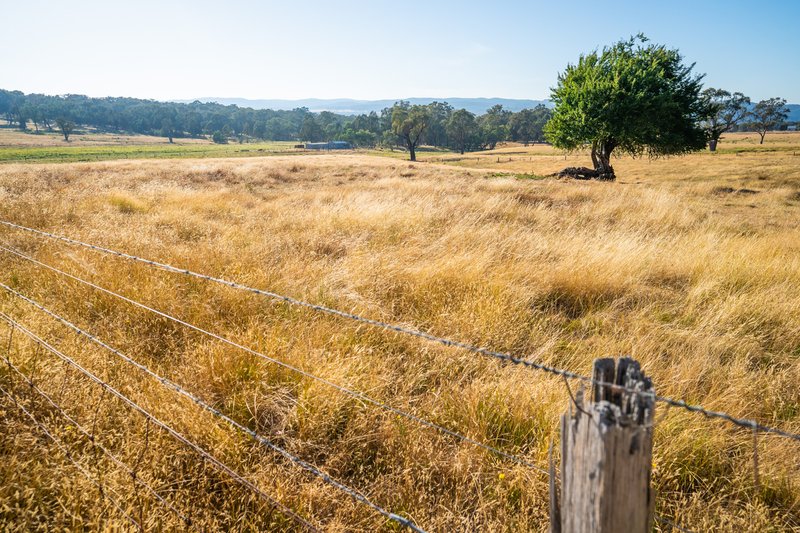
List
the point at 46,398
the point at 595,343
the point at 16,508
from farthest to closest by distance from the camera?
the point at 595,343 → the point at 46,398 → the point at 16,508

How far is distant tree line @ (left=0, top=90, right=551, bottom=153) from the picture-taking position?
10562 centimetres

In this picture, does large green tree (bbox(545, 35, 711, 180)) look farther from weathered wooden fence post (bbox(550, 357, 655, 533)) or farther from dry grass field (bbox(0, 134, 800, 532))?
weathered wooden fence post (bbox(550, 357, 655, 533))

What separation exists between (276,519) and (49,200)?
507 inches

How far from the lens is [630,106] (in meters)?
24.8

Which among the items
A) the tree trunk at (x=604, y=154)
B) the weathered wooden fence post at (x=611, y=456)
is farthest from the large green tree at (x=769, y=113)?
the weathered wooden fence post at (x=611, y=456)

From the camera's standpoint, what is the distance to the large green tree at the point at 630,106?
82.8 feet

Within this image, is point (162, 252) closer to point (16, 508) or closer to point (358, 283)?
point (358, 283)

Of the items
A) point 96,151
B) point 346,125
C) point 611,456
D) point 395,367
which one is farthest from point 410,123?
point 611,456

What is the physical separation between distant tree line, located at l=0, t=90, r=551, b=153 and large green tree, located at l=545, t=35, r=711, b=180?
161 feet

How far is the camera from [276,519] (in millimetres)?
2480

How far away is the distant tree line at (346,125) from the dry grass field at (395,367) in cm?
7220

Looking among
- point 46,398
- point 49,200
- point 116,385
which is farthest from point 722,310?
point 49,200

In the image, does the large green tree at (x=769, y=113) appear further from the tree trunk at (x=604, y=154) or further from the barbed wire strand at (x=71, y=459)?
the barbed wire strand at (x=71, y=459)

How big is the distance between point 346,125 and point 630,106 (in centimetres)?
12807
